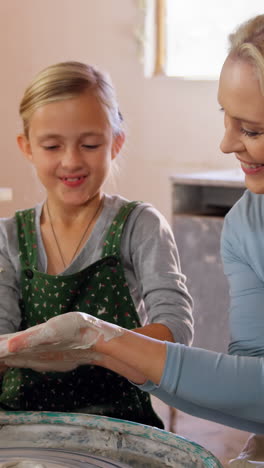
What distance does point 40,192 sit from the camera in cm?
427

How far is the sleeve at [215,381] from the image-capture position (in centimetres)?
109

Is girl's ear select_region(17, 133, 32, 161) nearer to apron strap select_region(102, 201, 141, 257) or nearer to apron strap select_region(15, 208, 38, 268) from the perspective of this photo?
apron strap select_region(15, 208, 38, 268)

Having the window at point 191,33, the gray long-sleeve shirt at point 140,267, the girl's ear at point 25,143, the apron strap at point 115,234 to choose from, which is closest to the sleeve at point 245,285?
the gray long-sleeve shirt at point 140,267

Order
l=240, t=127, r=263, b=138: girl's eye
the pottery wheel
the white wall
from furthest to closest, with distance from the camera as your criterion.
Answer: the white wall < l=240, t=127, r=263, b=138: girl's eye < the pottery wheel

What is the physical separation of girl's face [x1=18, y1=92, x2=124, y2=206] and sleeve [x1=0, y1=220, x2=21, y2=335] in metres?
0.15

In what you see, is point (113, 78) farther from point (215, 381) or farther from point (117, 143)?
point (215, 381)

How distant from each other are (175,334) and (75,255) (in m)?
0.27

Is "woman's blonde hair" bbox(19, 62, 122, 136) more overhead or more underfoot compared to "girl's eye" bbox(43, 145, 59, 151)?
more overhead

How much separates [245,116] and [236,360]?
358 millimetres

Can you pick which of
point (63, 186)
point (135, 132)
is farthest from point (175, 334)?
point (135, 132)

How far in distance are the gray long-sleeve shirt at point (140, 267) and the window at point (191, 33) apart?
2.66m

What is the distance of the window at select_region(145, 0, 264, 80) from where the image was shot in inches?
155

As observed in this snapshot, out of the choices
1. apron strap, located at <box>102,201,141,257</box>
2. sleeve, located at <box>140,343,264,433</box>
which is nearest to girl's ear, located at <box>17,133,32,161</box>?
apron strap, located at <box>102,201,141,257</box>

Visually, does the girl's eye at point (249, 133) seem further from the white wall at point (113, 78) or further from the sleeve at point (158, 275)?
the white wall at point (113, 78)
